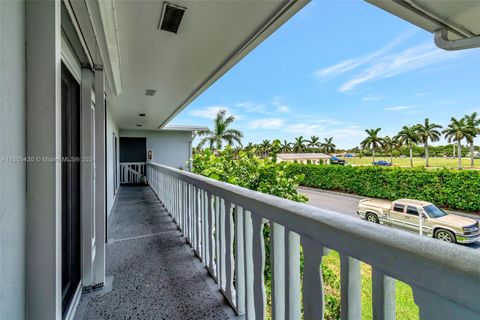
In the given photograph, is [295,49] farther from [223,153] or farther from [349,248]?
[349,248]

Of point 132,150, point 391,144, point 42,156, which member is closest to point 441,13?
point 391,144

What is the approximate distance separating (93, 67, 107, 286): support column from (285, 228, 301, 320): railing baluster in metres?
1.75

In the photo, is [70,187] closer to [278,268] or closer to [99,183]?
[99,183]

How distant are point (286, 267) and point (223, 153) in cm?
344

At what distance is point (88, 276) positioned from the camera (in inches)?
78.2

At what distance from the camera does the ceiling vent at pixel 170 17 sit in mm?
1986

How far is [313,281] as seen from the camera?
35.1 inches

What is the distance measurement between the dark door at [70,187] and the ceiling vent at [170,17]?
3.04ft

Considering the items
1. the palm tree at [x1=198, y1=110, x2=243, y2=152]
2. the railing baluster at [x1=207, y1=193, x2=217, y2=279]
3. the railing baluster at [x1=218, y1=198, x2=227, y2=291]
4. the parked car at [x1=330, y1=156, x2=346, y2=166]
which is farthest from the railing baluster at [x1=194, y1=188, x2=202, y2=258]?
the palm tree at [x1=198, y1=110, x2=243, y2=152]

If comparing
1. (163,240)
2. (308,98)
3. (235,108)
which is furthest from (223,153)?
(235,108)

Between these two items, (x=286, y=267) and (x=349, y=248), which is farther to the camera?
(x=286, y=267)

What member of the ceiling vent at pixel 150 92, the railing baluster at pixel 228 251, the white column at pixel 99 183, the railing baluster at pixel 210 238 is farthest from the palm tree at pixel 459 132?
the ceiling vent at pixel 150 92

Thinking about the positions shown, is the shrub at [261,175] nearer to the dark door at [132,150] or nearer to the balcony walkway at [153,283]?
the balcony walkway at [153,283]

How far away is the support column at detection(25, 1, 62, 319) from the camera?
89 centimetres
